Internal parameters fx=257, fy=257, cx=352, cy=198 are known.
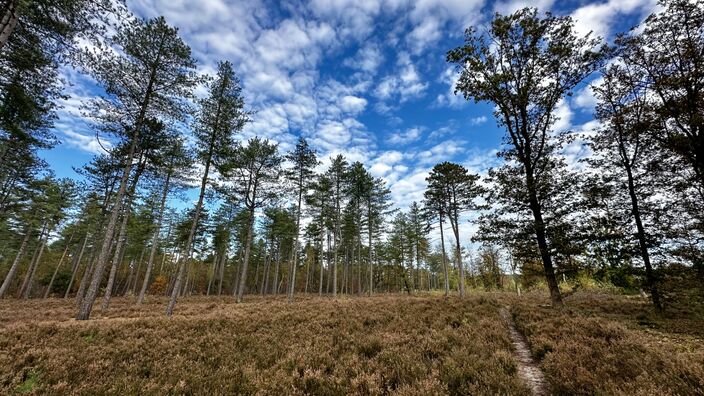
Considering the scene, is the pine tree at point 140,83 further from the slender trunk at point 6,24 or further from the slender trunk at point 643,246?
the slender trunk at point 643,246

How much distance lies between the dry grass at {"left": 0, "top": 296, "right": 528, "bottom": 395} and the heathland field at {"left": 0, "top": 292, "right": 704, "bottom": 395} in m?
0.03

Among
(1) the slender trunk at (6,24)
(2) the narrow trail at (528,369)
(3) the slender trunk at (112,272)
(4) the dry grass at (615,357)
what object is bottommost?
(2) the narrow trail at (528,369)

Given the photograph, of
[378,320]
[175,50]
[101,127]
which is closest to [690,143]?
[378,320]

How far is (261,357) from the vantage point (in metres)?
7.14

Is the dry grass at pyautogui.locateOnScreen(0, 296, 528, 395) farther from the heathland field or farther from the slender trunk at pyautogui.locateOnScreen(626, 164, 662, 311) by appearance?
the slender trunk at pyautogui.locateOnScreen(626, 164, 662, 311)

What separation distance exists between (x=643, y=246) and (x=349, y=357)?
14.8 meters

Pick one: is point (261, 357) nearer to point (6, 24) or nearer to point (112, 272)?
point (6, 24)

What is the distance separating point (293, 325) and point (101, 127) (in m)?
13.5

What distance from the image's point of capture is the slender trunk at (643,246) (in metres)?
11.2

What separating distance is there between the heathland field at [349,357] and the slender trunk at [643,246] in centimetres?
115

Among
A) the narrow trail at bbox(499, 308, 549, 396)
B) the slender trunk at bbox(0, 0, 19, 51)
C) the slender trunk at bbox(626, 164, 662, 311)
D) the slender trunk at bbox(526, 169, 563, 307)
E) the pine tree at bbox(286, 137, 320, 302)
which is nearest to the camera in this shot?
the narrow trail at bbox(499, 308, 549, 396)

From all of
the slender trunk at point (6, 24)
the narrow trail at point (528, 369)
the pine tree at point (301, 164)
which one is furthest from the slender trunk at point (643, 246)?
the slender trunk at point (6, 24)

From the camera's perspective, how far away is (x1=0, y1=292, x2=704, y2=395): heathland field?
4.89 m

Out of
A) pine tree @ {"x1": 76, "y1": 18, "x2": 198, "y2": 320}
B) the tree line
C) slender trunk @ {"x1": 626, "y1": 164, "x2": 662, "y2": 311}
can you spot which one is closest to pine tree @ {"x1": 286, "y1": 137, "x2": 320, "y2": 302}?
the tree line
